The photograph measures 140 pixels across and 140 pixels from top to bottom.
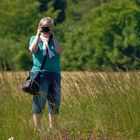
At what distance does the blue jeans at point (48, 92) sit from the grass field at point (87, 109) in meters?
0.15

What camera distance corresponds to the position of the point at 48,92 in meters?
9.37

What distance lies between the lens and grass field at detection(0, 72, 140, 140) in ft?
25.1

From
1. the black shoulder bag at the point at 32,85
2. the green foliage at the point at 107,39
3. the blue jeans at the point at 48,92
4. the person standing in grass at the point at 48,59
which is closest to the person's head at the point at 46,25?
the person standing in grass at the point at 48,59

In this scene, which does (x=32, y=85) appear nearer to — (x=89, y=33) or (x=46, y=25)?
(x=46, y=25)

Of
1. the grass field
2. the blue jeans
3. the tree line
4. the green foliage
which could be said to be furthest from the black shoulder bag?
the green foliage

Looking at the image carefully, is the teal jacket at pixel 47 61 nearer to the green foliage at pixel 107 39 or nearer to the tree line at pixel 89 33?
the tree line at pixel 89 33

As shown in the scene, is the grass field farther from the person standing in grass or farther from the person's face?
the person's face

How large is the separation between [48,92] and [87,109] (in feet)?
2.62

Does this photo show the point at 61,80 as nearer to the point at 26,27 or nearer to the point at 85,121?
the point at 85,121

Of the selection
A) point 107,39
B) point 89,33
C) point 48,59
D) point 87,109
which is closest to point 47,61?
point 48,59

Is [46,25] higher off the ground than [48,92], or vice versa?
[46,25]

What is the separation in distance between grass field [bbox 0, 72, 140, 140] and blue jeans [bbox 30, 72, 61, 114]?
15 cm

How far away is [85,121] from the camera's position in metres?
8.35

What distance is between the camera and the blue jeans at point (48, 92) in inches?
353
